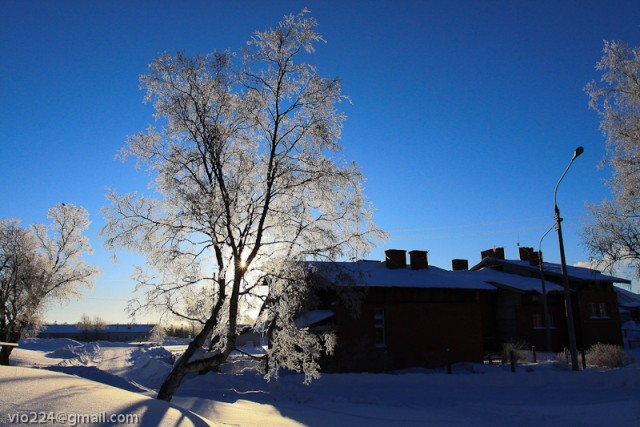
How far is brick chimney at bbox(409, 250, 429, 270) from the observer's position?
98.0 ft

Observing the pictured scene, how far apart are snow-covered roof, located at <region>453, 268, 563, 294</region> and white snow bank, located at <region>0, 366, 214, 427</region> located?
88.9 feet

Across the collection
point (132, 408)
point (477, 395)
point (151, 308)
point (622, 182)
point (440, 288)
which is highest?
point (622, 182)

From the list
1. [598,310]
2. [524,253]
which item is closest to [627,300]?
[524,253]

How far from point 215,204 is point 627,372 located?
17638mm

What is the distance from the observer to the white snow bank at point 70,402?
4.91m

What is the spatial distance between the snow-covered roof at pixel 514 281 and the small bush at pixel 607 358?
9214 millimetres

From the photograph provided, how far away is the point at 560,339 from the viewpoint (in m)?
34.3

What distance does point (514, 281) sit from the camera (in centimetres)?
3522

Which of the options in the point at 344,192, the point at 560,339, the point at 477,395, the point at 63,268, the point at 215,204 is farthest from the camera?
the point at 560,339

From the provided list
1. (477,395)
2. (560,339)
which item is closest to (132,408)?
(477,395)

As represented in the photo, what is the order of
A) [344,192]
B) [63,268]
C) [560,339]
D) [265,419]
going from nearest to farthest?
[265,419] → [344,192] → [63,268] → [560,339]

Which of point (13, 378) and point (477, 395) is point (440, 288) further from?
point (13, 378)

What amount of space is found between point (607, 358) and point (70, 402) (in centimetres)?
2405

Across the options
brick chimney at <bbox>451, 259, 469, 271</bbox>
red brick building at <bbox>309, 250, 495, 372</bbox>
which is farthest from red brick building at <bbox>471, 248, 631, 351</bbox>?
red brick building at <bbox>309, 250, 495, 372</bbox>
